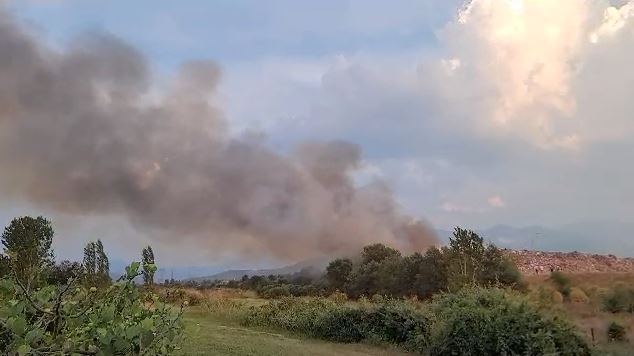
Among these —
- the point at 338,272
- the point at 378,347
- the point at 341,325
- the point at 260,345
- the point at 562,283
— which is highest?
the point at 338,272

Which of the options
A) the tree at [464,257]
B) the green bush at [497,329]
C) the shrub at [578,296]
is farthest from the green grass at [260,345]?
the shrub at [578,296]

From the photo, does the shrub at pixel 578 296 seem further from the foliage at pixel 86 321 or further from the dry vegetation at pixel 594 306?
the foliage at pixel 86 321

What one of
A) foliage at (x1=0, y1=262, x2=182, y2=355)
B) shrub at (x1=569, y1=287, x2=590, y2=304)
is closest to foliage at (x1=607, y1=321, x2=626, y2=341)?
shrub at (x1=569, y1=287, x2=590, y2=304)

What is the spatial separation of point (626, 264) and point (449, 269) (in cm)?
691

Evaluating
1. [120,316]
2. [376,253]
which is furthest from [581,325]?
[376,253]

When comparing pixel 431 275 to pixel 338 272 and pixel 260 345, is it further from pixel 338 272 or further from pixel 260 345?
pixel 338 272

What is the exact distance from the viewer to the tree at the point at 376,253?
3575 centimetres

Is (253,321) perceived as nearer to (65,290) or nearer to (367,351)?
(367,351)

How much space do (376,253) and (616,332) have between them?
25.2m

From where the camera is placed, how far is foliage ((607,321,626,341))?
12.0 meters

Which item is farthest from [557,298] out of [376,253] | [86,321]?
[376,253]

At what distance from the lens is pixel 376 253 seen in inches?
1463

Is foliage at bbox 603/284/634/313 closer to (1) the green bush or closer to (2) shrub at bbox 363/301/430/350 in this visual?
(1) the green bush

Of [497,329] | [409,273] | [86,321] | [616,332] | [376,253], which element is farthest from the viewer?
[376,253]
